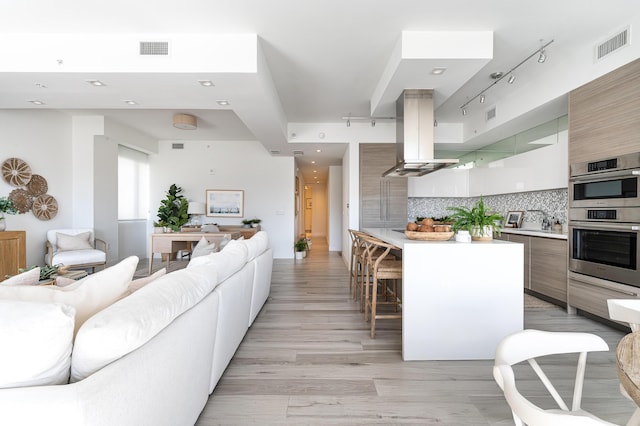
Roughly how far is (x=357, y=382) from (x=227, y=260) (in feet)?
3.89

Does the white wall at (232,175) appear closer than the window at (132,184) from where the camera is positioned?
No

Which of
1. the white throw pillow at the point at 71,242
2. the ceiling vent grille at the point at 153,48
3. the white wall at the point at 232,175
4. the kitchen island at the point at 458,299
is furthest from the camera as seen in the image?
the white wall at the point at 232,175

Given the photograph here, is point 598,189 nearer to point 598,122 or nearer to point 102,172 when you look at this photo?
point 598,122

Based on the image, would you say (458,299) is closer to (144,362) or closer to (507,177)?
(144,362)

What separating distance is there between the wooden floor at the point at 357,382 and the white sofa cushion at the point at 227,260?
69cm

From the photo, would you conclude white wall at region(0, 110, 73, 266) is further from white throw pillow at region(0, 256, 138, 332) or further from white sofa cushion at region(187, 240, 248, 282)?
white throw pillow at region(0, 256, 138, 332)

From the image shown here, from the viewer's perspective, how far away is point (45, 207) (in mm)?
4793

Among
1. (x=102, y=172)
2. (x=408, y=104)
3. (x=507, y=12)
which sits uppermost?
(x=507, y=12)

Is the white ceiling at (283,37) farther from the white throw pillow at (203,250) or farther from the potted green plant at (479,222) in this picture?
the white throw pillow at (203,250)

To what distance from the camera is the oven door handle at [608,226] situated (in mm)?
2561

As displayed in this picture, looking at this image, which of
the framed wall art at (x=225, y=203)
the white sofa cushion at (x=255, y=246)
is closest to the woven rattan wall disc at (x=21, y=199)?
the framed wall art at (x=225, y=203)

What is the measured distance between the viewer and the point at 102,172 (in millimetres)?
5398

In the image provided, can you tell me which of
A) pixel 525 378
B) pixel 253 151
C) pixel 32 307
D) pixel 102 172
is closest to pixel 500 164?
pixel 525 378

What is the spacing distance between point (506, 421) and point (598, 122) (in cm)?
288
